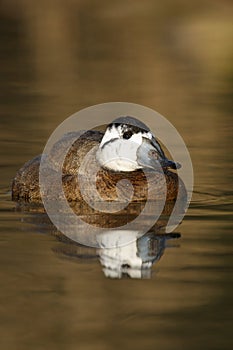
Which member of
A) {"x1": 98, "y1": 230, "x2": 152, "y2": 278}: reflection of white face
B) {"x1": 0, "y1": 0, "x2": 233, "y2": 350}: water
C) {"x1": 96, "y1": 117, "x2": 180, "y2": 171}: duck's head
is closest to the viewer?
{"x1": 0, "y1": 0, "x2": 233, "y2": 350}: water

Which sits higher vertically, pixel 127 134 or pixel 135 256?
pixel 127 134

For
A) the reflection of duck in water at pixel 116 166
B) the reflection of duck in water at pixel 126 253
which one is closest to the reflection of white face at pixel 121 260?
the reflection of duck in water at pixel 126 253

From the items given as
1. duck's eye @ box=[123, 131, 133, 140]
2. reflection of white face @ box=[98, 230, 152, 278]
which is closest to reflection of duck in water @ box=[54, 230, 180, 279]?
reflection of white face @ box=[98, 230, 152, 278]

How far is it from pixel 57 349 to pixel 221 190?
15.8 feet

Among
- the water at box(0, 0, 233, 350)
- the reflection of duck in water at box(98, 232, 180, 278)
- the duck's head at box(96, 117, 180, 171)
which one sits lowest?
the reflection of duck in water at box(98, 232, 180, 278)

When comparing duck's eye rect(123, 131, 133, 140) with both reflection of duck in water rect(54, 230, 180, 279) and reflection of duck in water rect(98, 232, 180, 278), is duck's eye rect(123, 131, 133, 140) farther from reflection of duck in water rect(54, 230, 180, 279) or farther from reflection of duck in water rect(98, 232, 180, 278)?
reflection of duck in water rect(98, 232, 180, 278)

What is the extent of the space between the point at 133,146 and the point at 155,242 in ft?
4.95

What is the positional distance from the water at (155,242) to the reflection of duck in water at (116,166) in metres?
0.27

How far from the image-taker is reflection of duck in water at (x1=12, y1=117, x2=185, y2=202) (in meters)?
10.5

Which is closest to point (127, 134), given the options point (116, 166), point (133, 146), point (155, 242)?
point (133, 146)

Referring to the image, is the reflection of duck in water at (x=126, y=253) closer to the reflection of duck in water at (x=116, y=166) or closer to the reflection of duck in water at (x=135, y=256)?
the reflection of duck in water at (x=135, y=256)

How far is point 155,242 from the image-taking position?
362 inches

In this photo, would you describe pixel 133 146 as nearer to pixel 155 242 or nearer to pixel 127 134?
pixel 127 134

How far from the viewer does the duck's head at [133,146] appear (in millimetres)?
10508
